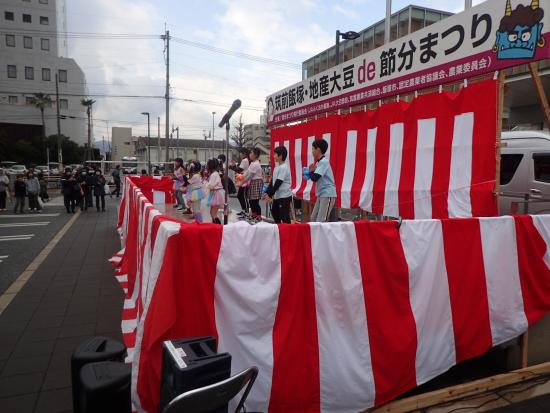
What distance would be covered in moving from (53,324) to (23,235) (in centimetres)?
662

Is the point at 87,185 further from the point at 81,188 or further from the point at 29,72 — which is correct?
the point at 29,72

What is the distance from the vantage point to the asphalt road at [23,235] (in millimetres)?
6426

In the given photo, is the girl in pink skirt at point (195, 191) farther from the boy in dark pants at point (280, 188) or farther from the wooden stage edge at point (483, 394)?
the wooden stage edge at point (483, 394)

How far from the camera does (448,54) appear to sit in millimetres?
4738

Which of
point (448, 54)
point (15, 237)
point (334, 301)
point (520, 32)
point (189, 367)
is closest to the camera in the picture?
point (189, 367)

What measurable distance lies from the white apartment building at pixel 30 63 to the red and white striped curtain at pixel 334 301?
2081 inches

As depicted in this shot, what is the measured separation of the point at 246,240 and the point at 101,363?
1.13 m

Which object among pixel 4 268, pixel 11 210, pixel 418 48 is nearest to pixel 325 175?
pixel 418 48

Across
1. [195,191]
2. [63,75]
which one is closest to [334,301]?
[195,191]

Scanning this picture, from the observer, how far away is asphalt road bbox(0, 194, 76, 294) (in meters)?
6.43

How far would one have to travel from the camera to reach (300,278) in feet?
8.13

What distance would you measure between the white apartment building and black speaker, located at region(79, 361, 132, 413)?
173 feet

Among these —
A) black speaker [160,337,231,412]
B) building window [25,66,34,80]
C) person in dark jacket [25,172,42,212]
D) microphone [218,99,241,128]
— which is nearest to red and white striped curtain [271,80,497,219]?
microphone [218,99,241,128]

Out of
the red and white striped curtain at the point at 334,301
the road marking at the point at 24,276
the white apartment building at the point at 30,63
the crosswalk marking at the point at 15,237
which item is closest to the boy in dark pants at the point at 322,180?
the red and white striped curtain at the point at 334,301
